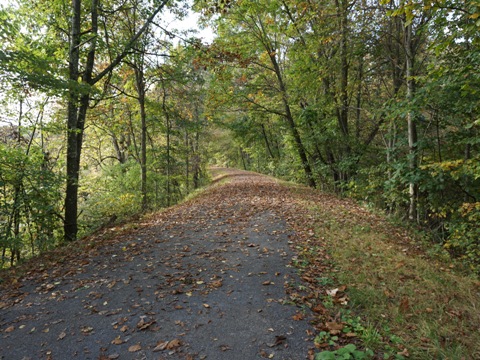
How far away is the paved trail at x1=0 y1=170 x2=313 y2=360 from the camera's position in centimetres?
315

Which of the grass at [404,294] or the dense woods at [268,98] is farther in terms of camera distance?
the dense woods at [268,98]

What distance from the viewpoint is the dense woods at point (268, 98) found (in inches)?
247

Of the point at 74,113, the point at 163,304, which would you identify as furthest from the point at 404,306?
the point at 74,113

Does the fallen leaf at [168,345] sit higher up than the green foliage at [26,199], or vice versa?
the green foliage at [26,199]

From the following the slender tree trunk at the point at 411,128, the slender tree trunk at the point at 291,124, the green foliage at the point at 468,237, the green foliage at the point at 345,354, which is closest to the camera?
the green foliage at the point at 345,354

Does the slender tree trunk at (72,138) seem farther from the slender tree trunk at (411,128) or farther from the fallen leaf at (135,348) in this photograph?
the slender tree trunk at (411,128)

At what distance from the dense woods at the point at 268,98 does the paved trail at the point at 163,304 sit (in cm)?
290

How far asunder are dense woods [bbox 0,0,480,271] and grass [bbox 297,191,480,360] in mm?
1594

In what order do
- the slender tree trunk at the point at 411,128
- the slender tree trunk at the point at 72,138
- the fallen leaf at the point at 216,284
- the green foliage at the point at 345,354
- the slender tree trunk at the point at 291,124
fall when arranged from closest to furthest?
the green foliage at the point at 345,354 → the fallen leaf at the point at 216,284 → the slender tree trunk at the point at 72,138 → the slender tree trunk at the point at 411,128 → the slender tree trunk at the point at 291,124

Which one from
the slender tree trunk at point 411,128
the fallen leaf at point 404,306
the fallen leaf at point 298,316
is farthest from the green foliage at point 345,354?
the slender tree trunk at point 411,128

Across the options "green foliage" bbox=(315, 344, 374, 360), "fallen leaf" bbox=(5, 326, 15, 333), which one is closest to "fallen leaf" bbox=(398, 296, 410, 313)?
Answer: "green foliage" bbox=(315, 344, 374, 360)

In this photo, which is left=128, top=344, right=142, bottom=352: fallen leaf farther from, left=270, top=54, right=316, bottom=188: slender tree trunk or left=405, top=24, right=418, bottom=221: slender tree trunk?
left=270, top=54, right=316, bottom=188: slender tree trunk

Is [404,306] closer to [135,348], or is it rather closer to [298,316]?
[298,316]

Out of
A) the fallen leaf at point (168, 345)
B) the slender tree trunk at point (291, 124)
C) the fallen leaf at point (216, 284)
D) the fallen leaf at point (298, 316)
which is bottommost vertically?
the fallen leaf at point (168, 345)
